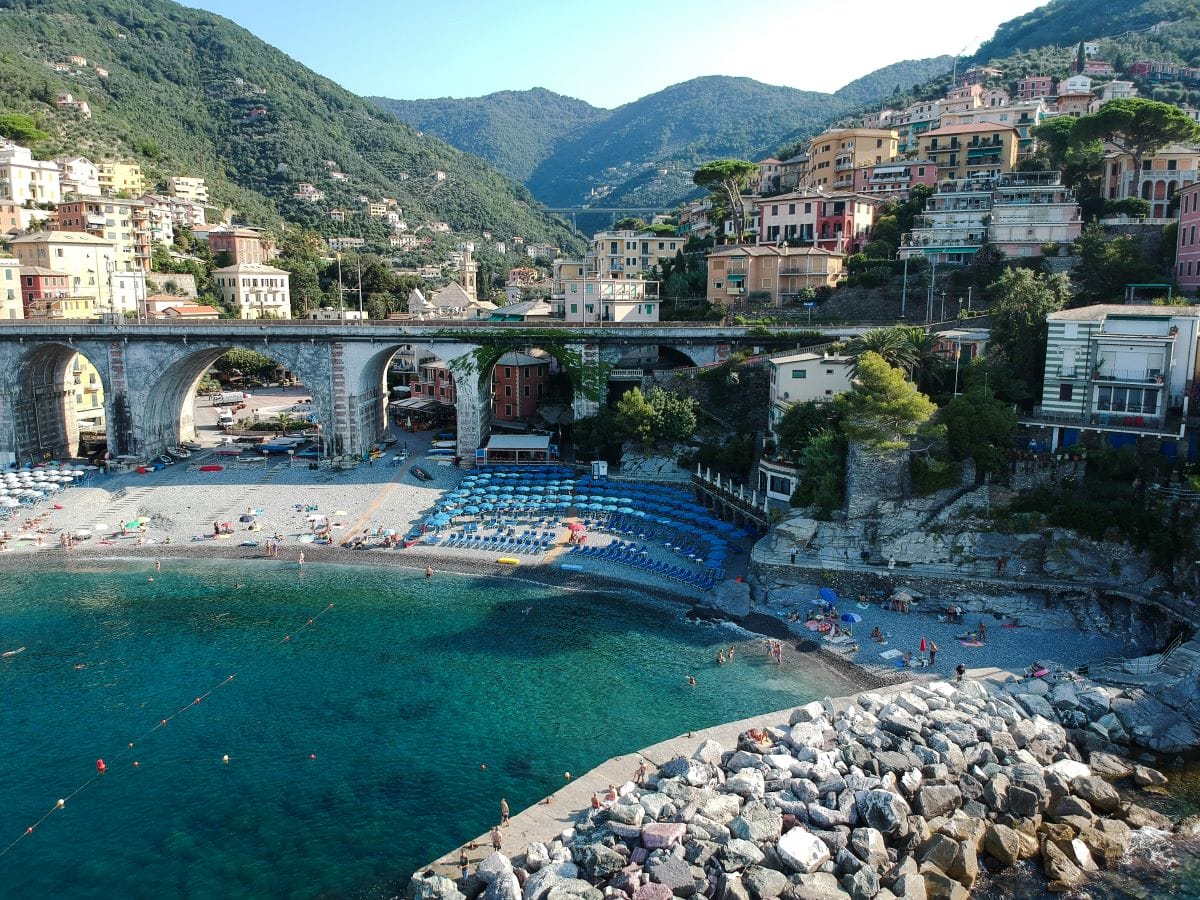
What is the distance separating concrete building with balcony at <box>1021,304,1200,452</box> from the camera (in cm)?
3841

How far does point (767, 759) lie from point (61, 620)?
29646mm

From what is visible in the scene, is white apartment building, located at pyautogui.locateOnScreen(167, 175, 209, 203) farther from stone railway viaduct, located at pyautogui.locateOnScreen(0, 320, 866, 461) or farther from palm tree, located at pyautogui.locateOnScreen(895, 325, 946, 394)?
palm tree, located at pyautogui.locateOnScreen(895, 325, 946, 394)

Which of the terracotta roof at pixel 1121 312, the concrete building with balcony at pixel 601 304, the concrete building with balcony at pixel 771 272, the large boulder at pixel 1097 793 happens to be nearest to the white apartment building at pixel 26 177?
the concrete building with balcony at pixel 601 304

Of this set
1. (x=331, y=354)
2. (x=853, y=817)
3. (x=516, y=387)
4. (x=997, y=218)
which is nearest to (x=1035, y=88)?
(x=997, y=218)

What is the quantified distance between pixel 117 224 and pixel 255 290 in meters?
14.8

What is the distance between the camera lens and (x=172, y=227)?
350ft

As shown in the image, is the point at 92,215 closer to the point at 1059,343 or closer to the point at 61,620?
the point at 61,620

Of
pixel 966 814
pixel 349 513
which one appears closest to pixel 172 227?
pixel 349 513

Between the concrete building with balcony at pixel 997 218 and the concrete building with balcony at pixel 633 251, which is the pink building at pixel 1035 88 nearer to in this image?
the concrete building with balcony at pixel 997 218

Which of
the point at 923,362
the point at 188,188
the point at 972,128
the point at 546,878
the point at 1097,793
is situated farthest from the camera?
the point at 188,188

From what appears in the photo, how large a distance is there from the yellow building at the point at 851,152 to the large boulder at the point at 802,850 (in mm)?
71551

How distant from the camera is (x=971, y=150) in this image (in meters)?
78.6

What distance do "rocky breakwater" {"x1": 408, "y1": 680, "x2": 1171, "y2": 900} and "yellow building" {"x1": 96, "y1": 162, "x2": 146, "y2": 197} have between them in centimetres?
11121

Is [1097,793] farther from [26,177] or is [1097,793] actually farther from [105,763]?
[26,177]
